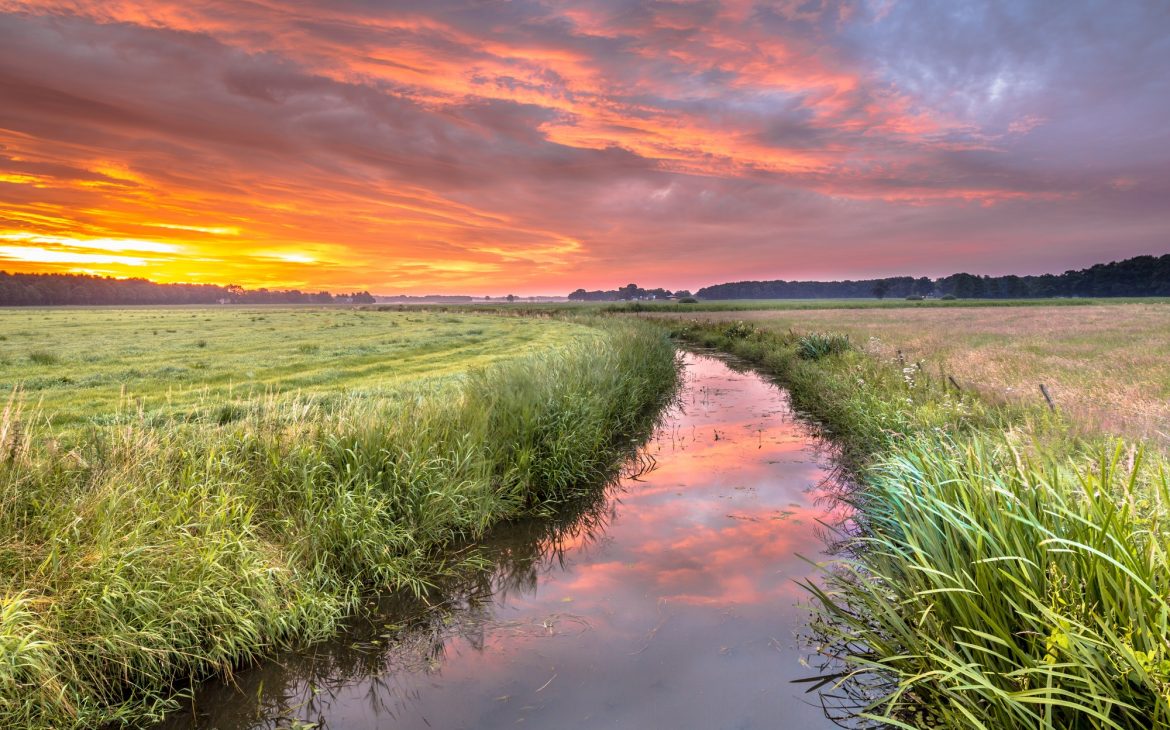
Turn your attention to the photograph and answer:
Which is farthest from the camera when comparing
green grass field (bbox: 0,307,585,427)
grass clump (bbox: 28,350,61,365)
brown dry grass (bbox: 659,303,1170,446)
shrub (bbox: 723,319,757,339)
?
shrub (bbox: 723,319,757,339)

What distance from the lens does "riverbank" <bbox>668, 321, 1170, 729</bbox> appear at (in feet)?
11.3

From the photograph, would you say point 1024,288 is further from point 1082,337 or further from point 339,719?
point 339,719

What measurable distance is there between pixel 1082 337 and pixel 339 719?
135 ft

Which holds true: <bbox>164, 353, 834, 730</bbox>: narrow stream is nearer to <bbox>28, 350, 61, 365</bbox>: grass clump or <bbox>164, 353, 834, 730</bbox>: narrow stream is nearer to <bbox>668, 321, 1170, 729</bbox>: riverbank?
<bbox>668, 321, 1170, 729</bbox>: riverbank

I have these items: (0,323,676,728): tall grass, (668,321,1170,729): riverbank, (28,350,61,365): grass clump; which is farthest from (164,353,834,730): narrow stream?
(28,350,61,365): grass clump

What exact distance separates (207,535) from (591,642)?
4612mm

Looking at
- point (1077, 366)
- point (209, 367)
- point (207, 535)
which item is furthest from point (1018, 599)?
point (209, 367)

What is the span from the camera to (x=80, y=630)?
4980mm

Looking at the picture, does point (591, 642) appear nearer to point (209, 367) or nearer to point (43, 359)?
point (209, 367)

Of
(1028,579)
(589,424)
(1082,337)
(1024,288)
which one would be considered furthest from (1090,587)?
(1024,288)

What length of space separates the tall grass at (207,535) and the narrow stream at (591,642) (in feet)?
1.78

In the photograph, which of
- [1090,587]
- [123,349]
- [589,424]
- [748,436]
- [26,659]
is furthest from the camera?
[123,349]

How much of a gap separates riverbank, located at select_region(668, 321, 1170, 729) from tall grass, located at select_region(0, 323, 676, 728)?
5.97 meters

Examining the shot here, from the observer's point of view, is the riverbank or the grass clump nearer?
the riverbank
